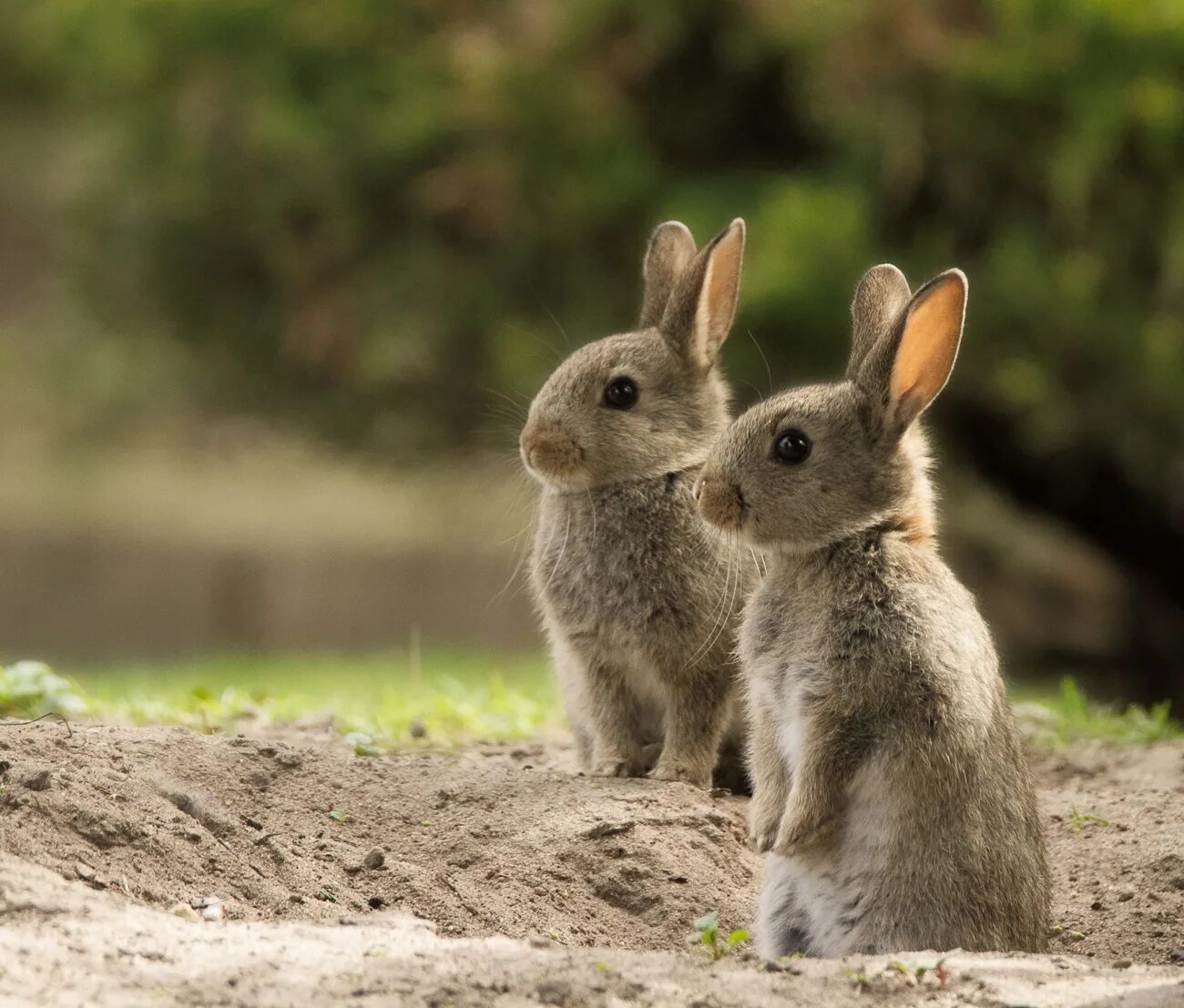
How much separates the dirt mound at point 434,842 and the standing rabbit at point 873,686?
18.8 inches

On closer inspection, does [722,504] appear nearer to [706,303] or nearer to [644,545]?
[644,545]

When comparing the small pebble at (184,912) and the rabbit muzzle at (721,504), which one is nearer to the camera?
the small pebble at (184,912)

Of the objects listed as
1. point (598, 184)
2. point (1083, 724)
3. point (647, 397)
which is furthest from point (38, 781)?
point (598, 184)

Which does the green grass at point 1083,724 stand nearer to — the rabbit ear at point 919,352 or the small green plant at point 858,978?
the rabbit ear at point 919,352

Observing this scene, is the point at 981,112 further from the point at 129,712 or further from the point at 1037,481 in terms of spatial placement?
the point at 129,712

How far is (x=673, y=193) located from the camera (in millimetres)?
10312

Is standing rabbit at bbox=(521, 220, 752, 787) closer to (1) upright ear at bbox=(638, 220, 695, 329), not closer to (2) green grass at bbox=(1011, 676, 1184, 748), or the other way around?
(1) upright ear at bbox=(638, 220, 695, 329)

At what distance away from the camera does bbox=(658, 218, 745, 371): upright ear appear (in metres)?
5.53

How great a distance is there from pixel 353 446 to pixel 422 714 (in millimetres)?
5445

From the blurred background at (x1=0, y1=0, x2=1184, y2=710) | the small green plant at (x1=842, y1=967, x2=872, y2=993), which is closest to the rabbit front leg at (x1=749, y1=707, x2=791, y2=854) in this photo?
the small green plant at (x1=842, y1=967, x2=872, y2=993)

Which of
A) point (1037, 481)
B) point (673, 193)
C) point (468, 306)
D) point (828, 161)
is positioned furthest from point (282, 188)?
point (1037, 481)

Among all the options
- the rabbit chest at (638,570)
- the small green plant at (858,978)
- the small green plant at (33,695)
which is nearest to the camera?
the small green plant at (858,978)

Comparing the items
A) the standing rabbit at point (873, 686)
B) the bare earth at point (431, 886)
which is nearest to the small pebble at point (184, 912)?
the bare earth at point (431, 886)

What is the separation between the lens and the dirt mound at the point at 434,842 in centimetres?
419
